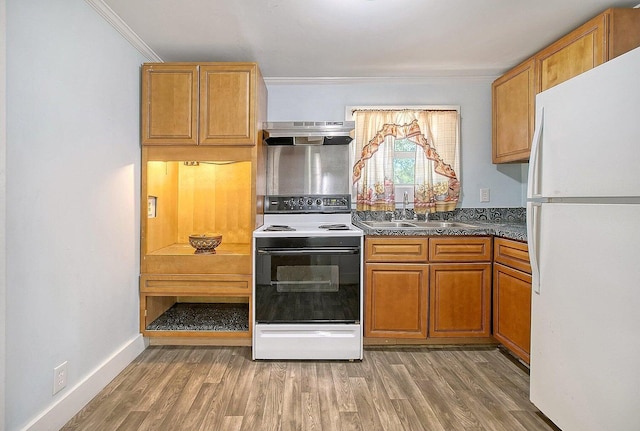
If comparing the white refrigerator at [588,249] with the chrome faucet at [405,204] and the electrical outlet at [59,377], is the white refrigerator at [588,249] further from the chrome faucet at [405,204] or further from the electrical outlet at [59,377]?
the electrical outlet at [59,377]

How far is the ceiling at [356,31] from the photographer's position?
2004mm

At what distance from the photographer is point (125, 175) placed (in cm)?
233

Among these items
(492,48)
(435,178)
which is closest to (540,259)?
(435,178)

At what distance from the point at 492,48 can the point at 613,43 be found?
2.59 ft

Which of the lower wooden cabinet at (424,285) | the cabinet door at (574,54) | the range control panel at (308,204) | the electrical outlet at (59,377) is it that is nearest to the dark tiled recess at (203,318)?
the electrical outlet at (59,377)

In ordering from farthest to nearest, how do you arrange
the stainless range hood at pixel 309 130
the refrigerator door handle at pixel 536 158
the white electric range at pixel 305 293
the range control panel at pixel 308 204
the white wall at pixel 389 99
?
the white wall at pixel 389 99, the range control panel at pixel 308 204, the stainless range hood at pixel 309 130, the white electric range at pixel 305 293, the refrigerator door handle at pixel 536 158

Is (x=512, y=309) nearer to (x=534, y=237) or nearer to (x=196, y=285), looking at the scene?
(x=534, y=237)

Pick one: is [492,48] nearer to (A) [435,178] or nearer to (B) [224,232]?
(A) [435,178]

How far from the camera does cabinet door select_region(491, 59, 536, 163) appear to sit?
8.50 ft

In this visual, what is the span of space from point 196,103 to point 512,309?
2.73 metres

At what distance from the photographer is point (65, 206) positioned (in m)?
1.73

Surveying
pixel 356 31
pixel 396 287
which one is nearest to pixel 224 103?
pixel 356 31

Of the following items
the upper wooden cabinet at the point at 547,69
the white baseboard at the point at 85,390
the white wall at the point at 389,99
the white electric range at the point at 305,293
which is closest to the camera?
the white baseboard at the point at 85,390

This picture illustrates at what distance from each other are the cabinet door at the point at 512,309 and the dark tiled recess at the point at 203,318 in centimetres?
190
